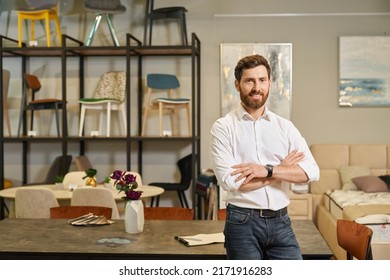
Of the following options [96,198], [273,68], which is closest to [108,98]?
[96,198]

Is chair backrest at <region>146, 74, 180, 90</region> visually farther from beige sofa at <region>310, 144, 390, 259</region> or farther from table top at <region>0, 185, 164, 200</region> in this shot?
beige sofa at <region>310, 144, 390, 259</region>

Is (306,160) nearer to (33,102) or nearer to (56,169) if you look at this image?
(56,169)

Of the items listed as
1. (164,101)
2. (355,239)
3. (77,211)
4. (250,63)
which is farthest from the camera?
(164,101)

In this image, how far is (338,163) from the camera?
7.02 feet

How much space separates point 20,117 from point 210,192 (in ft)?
5.38

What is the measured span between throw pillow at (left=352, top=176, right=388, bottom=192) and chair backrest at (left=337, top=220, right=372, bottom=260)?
0.41 feet

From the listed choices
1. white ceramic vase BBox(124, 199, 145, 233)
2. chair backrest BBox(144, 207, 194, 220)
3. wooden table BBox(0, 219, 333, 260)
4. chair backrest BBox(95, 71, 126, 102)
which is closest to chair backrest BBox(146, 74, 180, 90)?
chair backrest BBox(95, 71, 126, 102)

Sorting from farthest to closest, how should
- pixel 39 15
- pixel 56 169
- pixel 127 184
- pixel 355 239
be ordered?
pixel 56 169 < pixel 39 15 < pixel 127 184 < pixel 355 239

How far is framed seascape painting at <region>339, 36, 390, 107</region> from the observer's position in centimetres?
179

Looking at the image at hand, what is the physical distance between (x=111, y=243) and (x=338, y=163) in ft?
2.68

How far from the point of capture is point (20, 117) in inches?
172

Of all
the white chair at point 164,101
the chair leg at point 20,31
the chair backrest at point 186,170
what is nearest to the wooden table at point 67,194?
the chair backrest at point 186,170

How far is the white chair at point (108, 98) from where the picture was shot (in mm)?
4168
